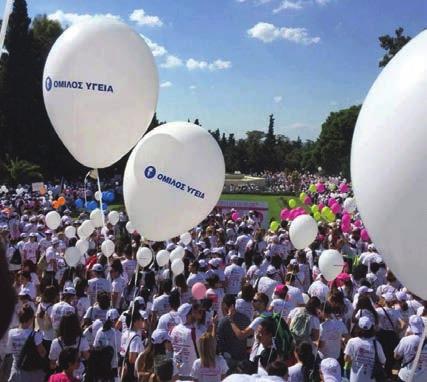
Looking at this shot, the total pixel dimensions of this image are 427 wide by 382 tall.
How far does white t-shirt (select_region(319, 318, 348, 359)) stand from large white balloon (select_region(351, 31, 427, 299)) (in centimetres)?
322

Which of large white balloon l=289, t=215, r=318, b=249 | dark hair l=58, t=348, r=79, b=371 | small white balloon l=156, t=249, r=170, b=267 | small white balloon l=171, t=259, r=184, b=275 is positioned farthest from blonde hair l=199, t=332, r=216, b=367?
large white balloon l=289, t=215, r=318, b=249

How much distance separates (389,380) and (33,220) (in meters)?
10.2

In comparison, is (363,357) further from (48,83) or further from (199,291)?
(48,83)

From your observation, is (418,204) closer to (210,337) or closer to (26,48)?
(210,337)

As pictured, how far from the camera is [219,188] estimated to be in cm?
585

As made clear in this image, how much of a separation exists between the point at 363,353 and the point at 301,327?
0.91 m

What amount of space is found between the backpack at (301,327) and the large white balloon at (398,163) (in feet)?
11.0

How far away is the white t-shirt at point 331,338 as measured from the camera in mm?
5727

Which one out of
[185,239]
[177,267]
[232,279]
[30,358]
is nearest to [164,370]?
[30,358]

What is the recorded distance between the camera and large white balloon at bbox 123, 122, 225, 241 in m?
5.46

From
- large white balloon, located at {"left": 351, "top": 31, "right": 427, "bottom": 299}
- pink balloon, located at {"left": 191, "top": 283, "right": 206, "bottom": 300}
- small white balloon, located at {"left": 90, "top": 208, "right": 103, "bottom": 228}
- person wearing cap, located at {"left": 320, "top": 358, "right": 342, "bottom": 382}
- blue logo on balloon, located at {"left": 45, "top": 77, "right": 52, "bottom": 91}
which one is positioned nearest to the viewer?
large white balloon, located at {"left": 351, "top": 31, "right": 427, "bottom": 299}

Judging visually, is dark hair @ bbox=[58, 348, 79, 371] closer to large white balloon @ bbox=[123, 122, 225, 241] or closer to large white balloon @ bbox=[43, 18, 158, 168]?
large white balloon @ bbox=[123, 122, 225, 241]

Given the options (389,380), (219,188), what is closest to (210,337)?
(219,188)

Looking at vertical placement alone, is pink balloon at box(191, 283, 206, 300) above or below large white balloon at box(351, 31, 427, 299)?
below
